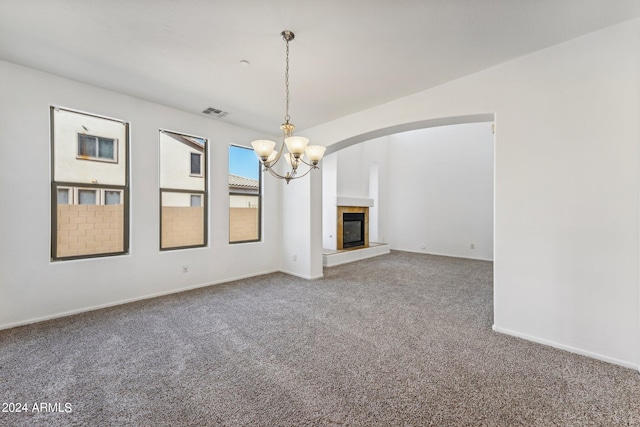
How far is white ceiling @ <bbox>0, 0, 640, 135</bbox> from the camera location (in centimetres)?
196

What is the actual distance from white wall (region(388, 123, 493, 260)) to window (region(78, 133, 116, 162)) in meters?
7.26

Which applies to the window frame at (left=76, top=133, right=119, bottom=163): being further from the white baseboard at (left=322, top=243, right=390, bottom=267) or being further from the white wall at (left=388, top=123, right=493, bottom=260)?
the white wall at (left=388, top=123, right=493, bottom=260)

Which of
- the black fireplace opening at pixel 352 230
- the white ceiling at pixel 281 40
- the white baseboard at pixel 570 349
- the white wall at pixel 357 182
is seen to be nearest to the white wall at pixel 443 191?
the white wall at pixel 357 182

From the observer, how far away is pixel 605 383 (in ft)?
6.23

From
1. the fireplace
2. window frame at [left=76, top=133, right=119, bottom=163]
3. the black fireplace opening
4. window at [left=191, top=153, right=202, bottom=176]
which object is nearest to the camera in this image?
window frame at [left=76, top=133, right=119, bottom=163]

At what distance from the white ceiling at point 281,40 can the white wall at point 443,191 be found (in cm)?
478

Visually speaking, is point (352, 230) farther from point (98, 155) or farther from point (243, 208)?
point (98, 155)

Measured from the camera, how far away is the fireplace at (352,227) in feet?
23.2

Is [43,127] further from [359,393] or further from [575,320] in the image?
[575,320]

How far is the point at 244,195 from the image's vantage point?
16.1ft

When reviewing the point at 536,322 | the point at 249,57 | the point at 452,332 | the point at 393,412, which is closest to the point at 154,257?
the point at 249,57

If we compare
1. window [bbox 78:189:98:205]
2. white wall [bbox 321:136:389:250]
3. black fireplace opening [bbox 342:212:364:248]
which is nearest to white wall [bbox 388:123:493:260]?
white wall [bbox 321:136:389:250]

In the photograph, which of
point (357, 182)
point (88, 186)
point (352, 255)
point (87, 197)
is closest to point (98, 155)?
point (88, 186)

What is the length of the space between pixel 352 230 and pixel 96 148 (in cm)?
578
